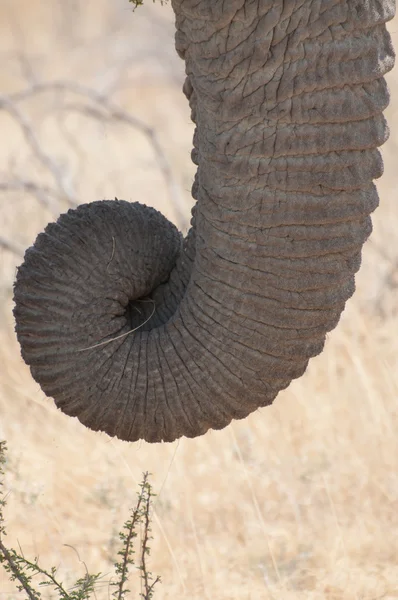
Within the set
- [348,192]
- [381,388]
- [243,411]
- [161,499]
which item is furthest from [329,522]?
[348,192]

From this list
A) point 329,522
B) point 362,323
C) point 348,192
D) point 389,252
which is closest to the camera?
point 348,192

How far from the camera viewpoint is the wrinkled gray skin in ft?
7.00

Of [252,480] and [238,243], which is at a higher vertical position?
[252,480]

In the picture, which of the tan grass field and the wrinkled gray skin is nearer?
the wrinkled gray skin

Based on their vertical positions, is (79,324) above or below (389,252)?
below

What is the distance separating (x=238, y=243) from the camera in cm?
219

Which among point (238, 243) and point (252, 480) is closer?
point (238, 243)

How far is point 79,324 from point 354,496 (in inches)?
89.6

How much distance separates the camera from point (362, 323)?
5.24m

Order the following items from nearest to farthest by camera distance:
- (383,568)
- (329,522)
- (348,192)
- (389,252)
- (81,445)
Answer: (348,192) < (383,568) < (329,522) < (81,445) < (389,252)

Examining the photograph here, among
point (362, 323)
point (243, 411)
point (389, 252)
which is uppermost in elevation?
point (389, 252)

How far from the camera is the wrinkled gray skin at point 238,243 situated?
213cm

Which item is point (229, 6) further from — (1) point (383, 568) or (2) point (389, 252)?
(2) point (389, 252)

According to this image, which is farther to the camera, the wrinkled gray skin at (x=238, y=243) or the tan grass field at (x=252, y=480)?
the tan grass field at (x=252, y=480)
